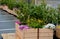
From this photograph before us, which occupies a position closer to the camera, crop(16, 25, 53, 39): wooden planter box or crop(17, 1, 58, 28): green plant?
crop(16, 25, 53, 39): wooden planter box

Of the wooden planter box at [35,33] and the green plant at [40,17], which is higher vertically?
the green plant at [40,17]

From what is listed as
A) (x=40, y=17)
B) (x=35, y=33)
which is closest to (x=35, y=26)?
(x=35, y=33)

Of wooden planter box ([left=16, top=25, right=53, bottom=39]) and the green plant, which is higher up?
the green plant

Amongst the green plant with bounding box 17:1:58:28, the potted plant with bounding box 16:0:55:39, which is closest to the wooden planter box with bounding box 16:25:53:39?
the potted plant with bounding box 16:0:55:39

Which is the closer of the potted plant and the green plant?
the potted plant

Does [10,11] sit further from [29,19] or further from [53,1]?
[29,19]

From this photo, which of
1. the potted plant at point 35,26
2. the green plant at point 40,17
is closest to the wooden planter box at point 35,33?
the potted plant at point 35,26

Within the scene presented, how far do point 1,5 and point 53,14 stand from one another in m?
6.40

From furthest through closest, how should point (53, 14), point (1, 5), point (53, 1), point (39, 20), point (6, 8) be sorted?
point (1, 5), point (6, 8), point (53, 1), point (53, 14), point (39, 20)

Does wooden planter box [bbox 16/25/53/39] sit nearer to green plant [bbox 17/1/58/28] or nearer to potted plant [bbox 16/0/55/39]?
potted plant [bbox 16/0/55/39]

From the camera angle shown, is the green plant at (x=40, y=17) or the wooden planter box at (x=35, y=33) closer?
the wooden planter box at (x=35, y=33)

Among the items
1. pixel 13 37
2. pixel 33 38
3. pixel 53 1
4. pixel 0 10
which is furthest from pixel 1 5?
pixel 33 38

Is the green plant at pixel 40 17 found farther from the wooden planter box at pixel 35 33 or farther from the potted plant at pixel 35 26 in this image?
the wooden planter box at pixel 35 33

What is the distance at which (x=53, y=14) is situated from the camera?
3299 millimetres
